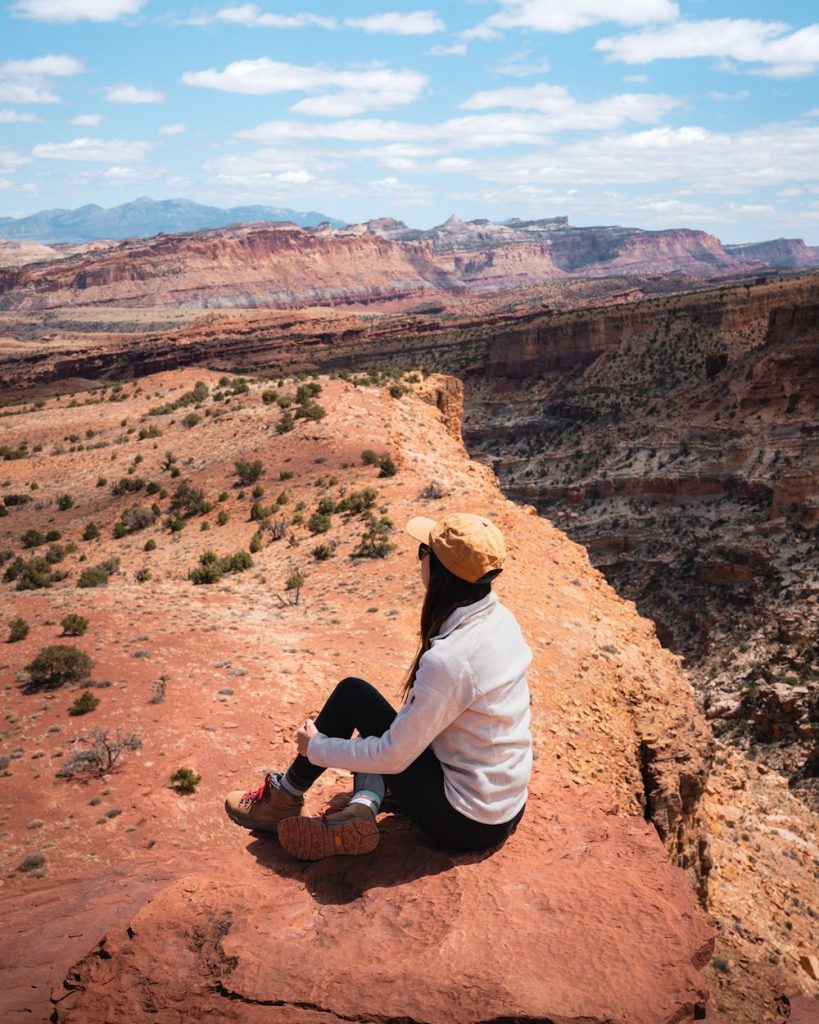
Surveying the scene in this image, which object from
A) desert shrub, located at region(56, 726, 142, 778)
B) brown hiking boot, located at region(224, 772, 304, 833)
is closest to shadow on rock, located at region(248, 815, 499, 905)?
brown hiking boot, located at region(224, 772, 304, 833)

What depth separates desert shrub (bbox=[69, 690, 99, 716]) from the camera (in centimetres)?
809

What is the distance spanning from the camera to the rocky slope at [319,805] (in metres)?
3.61

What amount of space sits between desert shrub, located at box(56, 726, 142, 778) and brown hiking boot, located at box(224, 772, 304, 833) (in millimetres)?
2340

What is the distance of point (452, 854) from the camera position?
4.43 meters

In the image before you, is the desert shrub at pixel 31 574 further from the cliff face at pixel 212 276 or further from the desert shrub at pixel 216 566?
the cliff face at pixel 212 276

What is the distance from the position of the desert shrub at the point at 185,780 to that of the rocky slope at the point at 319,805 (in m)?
0.07

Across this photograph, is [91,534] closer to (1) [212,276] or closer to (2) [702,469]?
(2) [702,469]

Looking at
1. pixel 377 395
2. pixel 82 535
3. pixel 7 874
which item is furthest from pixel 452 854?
pixel 377 395

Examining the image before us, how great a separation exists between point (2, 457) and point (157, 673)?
84.1ft

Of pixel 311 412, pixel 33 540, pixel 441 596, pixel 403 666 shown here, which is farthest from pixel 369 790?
pixel 311 412

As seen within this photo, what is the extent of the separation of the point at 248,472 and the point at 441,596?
17.5m

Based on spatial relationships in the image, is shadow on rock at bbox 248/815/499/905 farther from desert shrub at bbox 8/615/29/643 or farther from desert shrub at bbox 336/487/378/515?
desert shrub at bbox 336/487/378/515

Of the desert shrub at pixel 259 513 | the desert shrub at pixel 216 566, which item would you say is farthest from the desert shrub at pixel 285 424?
the desert shrub at pixel 216 566

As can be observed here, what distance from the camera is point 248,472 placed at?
842 inches
